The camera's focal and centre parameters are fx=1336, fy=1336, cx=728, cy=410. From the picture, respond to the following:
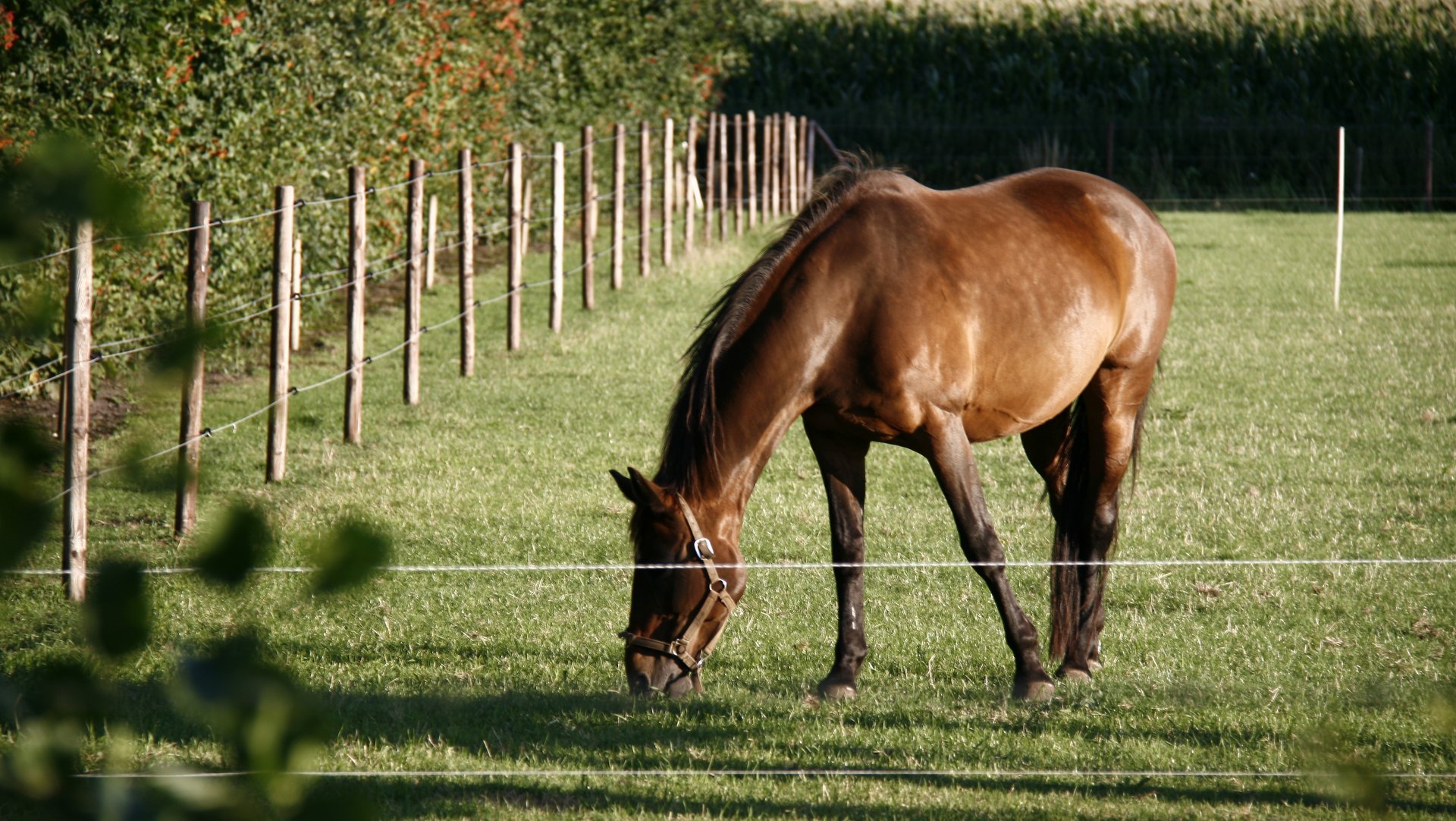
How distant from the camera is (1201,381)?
34.7 ft

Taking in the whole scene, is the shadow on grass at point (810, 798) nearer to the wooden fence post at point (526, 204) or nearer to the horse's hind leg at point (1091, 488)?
the horse's hind leg at point (1091, 488)

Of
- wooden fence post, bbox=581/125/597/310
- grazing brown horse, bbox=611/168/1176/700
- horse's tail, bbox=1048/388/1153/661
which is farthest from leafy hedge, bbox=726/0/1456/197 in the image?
grazing brown horse, bbox=611/168/1176/700

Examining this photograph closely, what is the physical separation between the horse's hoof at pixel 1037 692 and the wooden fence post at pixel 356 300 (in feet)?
16.9

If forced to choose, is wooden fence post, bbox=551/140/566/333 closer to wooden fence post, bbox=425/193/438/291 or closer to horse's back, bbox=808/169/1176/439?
wooden fence post, bbox=425/193/438/291

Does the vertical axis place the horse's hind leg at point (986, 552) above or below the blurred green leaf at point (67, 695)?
below

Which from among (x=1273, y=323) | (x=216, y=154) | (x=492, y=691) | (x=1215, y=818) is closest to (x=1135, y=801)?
(x=1215, y=818)

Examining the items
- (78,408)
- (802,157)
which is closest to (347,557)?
(78,408)

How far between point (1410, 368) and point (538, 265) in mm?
10013

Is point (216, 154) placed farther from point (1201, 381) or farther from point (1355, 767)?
point (1355, 767)

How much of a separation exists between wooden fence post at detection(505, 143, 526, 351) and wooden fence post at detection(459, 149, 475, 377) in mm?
622

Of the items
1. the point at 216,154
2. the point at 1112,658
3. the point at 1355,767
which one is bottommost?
the point at 1112,658

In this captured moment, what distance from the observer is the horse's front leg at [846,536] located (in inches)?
187

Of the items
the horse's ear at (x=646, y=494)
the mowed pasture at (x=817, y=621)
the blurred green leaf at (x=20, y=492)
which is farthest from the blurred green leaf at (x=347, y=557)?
the horse's ear at (x=646, y=494)

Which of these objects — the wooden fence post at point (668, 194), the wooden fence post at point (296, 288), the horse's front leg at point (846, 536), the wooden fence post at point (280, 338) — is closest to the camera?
the horse's front leg at point (846, 536)
